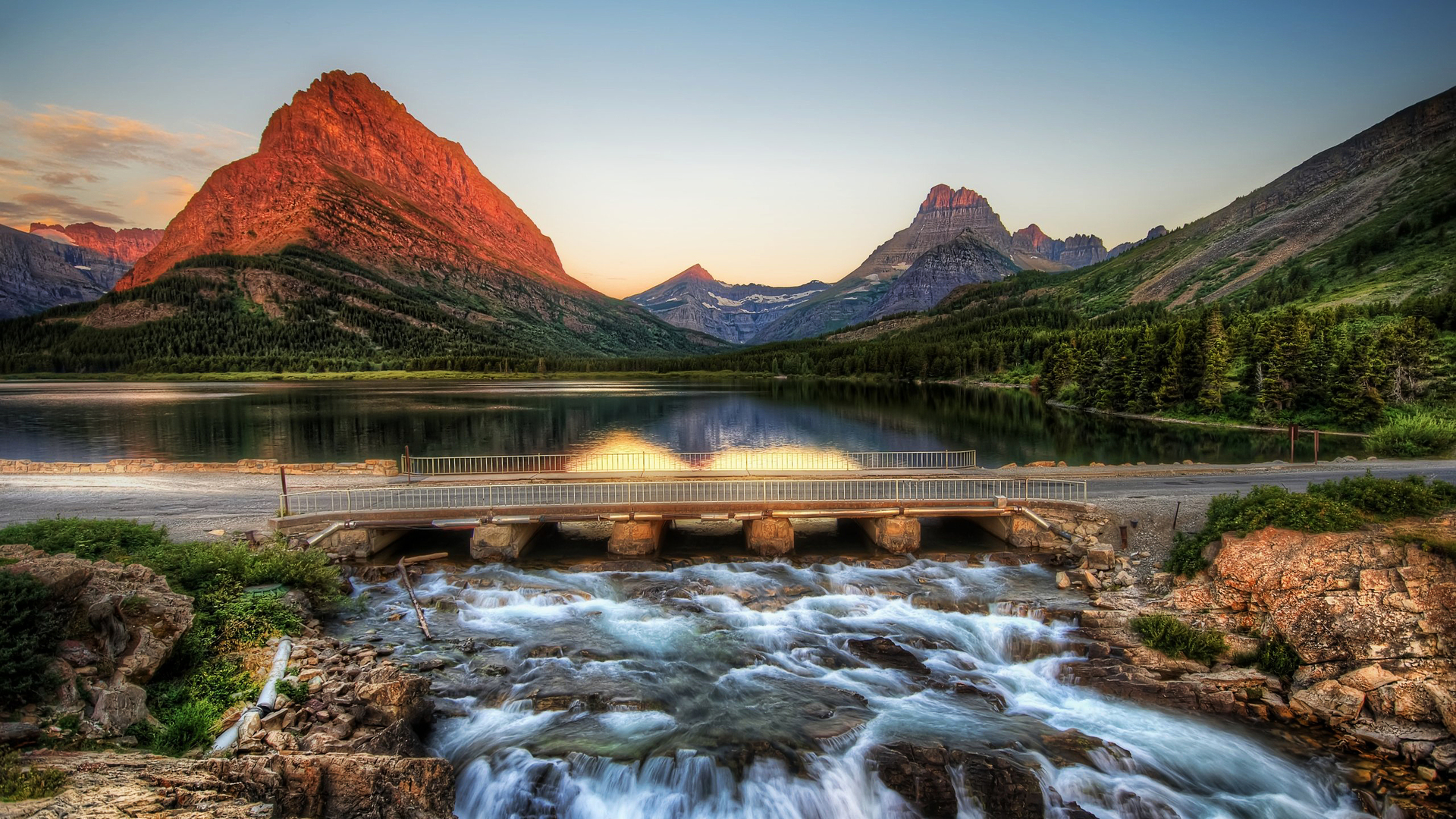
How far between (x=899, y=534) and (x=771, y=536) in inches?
200

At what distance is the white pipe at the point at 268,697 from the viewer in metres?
11.5

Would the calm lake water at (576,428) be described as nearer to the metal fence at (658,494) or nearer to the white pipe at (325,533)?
the metal fence at (658,494)

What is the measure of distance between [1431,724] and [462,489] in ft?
100

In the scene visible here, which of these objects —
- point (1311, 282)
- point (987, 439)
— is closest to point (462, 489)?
point (987, 439)

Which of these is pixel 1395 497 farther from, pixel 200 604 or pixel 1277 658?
pixel 200 604

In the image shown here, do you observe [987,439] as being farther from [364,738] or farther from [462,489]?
[364,738]

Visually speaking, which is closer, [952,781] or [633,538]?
[952,781]

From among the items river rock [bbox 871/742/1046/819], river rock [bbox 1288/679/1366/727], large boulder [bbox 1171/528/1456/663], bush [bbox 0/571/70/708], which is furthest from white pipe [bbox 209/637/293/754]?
large boulder [bbox 1171/528/1456/663]

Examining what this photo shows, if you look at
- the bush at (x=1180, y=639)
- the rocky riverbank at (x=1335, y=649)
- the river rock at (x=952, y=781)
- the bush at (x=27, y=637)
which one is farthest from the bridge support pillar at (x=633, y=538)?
the bush at (x=1180, y=639)

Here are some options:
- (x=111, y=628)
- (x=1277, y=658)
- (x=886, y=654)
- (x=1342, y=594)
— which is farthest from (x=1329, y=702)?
(x=111, y=628)

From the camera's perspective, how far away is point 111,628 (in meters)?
12.7

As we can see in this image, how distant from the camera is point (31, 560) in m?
13.2

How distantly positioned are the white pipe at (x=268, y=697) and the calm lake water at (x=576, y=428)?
4286 centimetres

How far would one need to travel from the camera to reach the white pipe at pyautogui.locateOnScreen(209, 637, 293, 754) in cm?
1148
